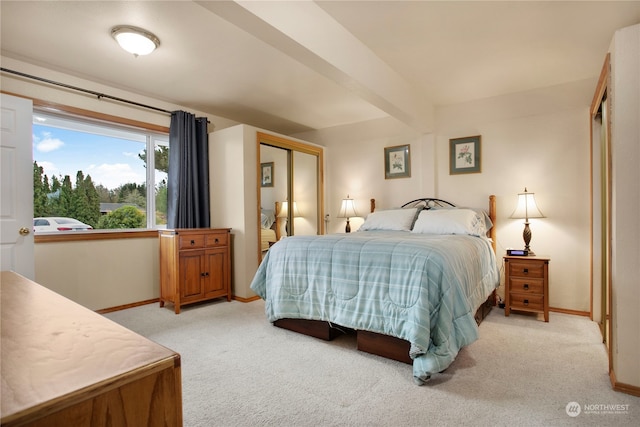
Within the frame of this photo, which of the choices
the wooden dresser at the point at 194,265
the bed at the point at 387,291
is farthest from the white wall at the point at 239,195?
the bed at the point at 387,291

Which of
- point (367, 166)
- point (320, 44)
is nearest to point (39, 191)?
point (320, 44)

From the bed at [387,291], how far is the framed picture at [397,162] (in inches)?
61.1

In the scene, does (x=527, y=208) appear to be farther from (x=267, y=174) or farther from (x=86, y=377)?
(x=86, y=377)

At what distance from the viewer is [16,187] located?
278 cm

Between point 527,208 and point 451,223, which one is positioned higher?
point 527,208

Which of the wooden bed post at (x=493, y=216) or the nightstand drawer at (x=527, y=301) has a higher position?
the wooden bed post at (x=493, y=216)

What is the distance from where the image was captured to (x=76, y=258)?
132 inches

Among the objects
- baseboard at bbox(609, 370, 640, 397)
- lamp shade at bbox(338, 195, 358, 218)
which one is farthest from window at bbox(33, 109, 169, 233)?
baseboard at bbox(609, 370, 640, 397)

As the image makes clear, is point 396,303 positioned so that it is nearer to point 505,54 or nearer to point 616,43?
point 616,43

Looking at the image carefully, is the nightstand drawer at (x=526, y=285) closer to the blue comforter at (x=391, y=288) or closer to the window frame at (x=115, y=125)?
the blue comforter at (x=391, y=288)

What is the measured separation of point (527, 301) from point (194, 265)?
3451 mm

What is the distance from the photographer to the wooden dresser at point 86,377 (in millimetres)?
395

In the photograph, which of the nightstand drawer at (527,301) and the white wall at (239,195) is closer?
the nightstand drawer at (527,301)

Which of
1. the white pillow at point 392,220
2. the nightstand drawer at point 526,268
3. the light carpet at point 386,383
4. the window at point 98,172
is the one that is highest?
the window at point 98,172
